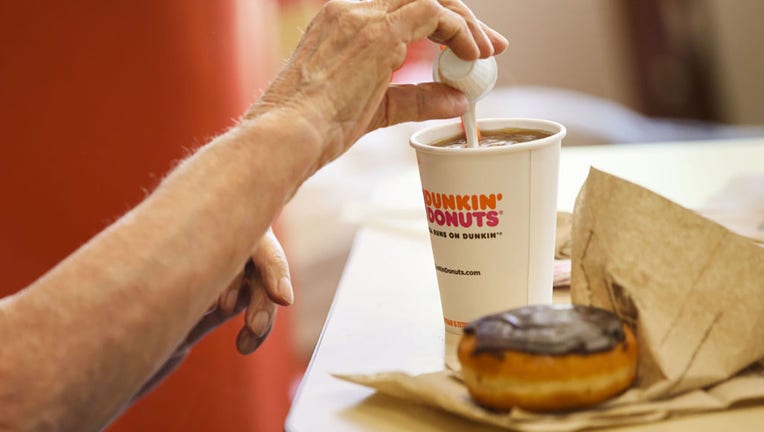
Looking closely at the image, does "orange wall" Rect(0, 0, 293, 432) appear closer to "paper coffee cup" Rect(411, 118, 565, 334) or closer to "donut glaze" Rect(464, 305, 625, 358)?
"paper coffee cup" Rect(411, 118, 565, 334)

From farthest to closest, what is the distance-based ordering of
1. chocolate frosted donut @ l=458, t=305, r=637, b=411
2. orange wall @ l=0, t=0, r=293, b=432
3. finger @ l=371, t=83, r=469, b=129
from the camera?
orange wall @ l=0, t=0, r=293, b=432
finger @ l=371, t=83, r=469, b=129
chocolate frosted donut @ l=458, t=305, r=637, b=411

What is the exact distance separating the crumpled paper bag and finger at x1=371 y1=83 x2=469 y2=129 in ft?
0.61

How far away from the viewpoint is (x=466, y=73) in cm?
83

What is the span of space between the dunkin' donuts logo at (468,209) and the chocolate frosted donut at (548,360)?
0.56ft

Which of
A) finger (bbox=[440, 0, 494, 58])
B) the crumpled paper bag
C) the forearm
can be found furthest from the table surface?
finger (bbox=[440, 0, 494, 58])

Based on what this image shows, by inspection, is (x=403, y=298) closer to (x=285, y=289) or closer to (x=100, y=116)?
(x=285, y=289)

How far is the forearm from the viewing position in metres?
0.63

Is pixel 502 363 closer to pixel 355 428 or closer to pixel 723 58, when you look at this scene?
pixel 355 428

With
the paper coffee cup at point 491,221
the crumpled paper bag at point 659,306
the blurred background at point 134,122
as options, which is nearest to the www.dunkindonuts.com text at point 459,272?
the paper coffee cup at point 491,221

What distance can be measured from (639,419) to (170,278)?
0.35 m

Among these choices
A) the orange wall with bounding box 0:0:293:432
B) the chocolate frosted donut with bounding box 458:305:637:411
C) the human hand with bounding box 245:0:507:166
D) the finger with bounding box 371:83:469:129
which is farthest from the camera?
the orange wall with bounding box 0:0:293:432

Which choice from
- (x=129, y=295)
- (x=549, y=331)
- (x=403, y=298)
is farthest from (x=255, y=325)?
(x=549, y=331)

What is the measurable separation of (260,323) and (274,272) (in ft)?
0.17

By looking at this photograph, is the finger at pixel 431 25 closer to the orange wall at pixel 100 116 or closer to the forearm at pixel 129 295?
the forearm at pixel 129 295
